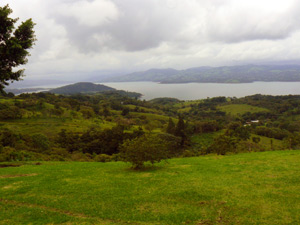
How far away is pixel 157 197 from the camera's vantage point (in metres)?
11.0

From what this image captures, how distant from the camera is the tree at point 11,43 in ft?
46.0

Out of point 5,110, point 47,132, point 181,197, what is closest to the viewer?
point 181,197

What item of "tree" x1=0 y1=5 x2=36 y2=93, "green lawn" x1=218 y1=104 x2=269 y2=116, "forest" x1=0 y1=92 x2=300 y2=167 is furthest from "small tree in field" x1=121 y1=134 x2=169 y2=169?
"green lawn" x1=218 y1=104 x2=269 y2=116

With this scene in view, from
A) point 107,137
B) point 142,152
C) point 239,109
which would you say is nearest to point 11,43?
point 142,152

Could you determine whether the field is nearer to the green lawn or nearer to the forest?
the forest

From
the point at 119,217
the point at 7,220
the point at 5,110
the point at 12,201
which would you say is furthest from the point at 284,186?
the point at 5,110

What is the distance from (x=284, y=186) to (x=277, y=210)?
3567 millimetres

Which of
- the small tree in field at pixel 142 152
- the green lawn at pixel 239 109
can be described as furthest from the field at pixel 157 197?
the green lawn at pixel 239 109

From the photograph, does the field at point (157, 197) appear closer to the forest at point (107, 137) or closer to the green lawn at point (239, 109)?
the forest at point (107, 137)

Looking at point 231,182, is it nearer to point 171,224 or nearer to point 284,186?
point 284,186

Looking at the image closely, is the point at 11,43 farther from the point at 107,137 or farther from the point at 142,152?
the point at 107,137

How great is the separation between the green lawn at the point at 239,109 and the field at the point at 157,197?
15224 cm

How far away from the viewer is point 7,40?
14.1 m

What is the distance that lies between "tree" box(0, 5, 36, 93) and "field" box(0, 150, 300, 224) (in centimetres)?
821
